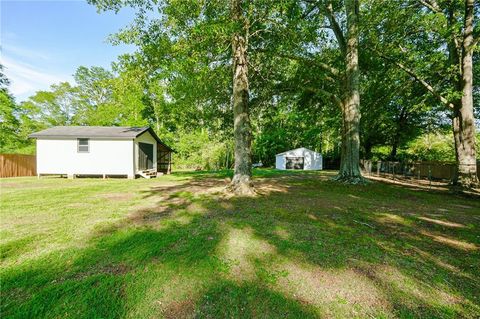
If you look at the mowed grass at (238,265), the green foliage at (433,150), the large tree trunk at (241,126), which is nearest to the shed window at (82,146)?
the mowed grass at (238,265)

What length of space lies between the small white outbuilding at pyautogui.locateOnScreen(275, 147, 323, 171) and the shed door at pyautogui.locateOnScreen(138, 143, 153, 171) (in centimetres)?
1898

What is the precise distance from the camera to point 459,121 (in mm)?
9898

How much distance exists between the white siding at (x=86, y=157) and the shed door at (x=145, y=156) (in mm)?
951

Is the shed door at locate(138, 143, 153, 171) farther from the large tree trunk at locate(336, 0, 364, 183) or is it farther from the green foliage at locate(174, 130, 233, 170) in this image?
the large tree trunk at locate(336, 0, 364, 183)

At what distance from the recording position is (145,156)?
16.9 meters

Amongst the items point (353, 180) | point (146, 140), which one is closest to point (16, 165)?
point (146, 140)

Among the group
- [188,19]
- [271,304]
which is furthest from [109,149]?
[271,304]

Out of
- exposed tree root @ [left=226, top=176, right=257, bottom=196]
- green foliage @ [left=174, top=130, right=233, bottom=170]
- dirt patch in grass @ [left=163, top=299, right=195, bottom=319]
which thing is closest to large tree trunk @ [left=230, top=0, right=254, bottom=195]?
exposed tree root @ [left=226, top=176, right=257, bottom=196]

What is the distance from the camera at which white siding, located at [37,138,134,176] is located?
14781 millimetres

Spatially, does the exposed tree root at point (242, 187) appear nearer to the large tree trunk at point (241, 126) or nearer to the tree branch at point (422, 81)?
the large tree trunk at point (241, 126)

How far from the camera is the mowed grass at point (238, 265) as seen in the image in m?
2.08

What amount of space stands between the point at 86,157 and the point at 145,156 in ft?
12.2

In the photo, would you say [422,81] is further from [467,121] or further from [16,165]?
[16,165]

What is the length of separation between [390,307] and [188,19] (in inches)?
332
